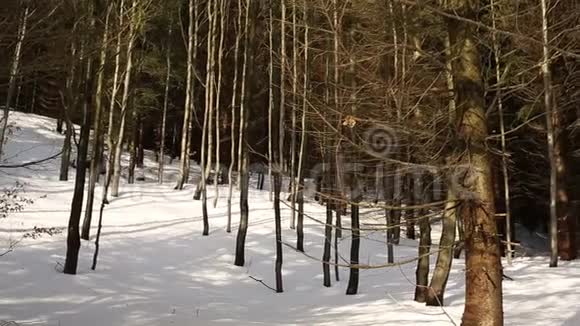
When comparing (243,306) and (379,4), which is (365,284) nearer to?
(243,306)

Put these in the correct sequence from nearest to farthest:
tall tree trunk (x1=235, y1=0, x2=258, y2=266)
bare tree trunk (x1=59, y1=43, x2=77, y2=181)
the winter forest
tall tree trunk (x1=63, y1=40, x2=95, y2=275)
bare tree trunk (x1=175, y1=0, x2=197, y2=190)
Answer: the winter forest < bare tree trunk (x1=59, y1=43, x2=77, y2=181) < tall tree trunk (x1=63, y1=40, x2=95, y2=275) < tall tree trunk (x1=235, y1=0, x2=258, y2=266) < bare tree trunk (x1=175, y1=0, x2=197, y2=190)

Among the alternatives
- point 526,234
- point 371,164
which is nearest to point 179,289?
point 371,164

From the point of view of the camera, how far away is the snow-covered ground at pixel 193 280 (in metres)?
8.29

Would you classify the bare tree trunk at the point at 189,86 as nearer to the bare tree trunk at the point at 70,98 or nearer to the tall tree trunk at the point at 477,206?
the bare tree trunk at the point at 70,98

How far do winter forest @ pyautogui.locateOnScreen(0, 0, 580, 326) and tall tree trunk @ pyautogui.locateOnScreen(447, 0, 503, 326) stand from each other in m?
0.01

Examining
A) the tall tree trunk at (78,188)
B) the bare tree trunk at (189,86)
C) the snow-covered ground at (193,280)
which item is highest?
the bare tree trunk at (189,86)

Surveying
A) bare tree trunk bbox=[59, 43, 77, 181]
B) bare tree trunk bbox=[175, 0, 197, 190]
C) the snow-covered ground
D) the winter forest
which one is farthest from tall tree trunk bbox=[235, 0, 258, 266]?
bare tree trunk bbox=[175, 0, 197, 190]

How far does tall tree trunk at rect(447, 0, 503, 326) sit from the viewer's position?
4.00 meters

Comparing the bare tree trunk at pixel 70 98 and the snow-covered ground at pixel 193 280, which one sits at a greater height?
the bare tree trunk at pixel 70 98

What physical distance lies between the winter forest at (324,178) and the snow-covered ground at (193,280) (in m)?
0.07

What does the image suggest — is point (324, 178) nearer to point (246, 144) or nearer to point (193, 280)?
point (246, 144)

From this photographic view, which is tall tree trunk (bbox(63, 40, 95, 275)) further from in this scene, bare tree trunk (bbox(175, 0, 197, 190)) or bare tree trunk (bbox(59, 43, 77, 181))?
bare tree trunk (bbox(175, 0, 197, 190))

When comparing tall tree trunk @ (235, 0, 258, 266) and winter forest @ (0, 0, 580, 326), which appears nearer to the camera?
winter forest @ (0, 0, 580, 326)

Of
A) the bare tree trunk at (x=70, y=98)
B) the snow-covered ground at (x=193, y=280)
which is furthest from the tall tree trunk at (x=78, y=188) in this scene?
the snow-covered ground at (x=193, y=280)
